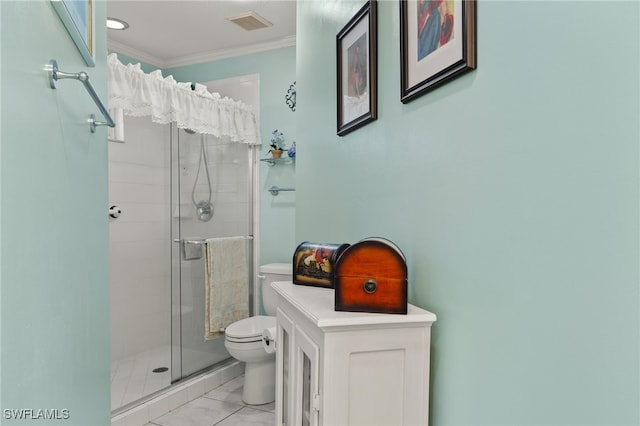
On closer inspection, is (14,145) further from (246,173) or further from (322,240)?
(246,173)

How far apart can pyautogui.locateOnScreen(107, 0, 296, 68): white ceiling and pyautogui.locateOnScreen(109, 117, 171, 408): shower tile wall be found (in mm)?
651

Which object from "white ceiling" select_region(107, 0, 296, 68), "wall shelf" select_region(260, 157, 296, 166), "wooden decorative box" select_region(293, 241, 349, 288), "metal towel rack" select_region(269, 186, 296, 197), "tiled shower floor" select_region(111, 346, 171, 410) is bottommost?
"tiled shower floor" select_region(111, 346, 171, 410)

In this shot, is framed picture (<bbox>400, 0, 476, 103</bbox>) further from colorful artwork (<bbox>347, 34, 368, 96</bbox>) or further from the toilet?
the toilet

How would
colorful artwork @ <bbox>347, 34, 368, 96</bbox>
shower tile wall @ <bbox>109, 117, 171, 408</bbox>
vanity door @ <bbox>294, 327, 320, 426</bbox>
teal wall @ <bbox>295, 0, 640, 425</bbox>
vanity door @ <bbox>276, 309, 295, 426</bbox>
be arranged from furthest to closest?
shower tile wall @ <bbox>109, 117, 171, 408</bbox> → colorful artwork @ <bbox>347, 34, 368, 96</bbox> → vanity door @ <bbox>276, 309, 295, 426</bbox> → vanity door @ <bbox>294, 327, 320, 426</bbox> → teal wall @ <bbox>295, 0, 640, 425</bbox>

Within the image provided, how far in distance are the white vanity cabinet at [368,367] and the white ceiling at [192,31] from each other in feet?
7.92

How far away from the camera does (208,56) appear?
11.8ft

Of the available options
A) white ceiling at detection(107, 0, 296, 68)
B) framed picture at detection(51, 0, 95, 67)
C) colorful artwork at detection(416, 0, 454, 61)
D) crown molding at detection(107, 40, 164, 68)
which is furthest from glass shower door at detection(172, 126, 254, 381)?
colorful artwork at detection(416, 0, 454, 61)

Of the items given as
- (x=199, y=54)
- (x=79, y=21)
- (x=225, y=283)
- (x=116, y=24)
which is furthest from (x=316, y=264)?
(x=199, y=54)

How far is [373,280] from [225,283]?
7.10 feet

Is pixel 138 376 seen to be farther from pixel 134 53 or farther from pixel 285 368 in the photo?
pixel 134 53

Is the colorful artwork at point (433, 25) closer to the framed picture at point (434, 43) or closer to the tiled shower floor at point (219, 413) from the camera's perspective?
the framed picture at point (434, 43)

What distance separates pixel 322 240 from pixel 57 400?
114 cm

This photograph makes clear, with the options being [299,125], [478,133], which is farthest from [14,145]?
[299,125]

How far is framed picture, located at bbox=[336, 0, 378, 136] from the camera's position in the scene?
1430mm
